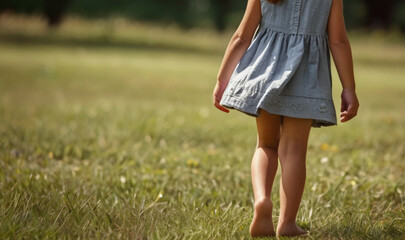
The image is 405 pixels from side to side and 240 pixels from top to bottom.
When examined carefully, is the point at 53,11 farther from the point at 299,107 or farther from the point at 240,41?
the point at 299,107

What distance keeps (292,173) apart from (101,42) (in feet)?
57.1

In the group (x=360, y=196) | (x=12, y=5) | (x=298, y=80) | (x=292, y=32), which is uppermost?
(x=292, y=32)

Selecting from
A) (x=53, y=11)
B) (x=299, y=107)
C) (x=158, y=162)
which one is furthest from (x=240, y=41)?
(x=53, y=11)

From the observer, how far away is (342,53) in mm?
2824

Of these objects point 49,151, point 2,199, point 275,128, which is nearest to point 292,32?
point 275,128

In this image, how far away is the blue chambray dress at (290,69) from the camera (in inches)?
108

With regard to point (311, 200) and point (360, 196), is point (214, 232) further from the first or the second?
point (360, 196)

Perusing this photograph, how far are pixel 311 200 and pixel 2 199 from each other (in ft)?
5.77

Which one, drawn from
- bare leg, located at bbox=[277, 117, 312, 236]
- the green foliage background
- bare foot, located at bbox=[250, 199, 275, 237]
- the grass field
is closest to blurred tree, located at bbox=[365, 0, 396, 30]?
the green foliage background

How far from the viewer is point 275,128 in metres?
2.99

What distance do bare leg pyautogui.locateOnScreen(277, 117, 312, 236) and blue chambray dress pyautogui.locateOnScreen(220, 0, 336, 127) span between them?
109 mm

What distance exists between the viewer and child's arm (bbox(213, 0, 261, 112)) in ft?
9.62

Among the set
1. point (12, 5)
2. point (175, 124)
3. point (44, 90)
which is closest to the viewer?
point (175, 124)

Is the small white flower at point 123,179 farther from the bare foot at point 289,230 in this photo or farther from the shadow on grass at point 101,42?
the shadow on grass at point 101,42
